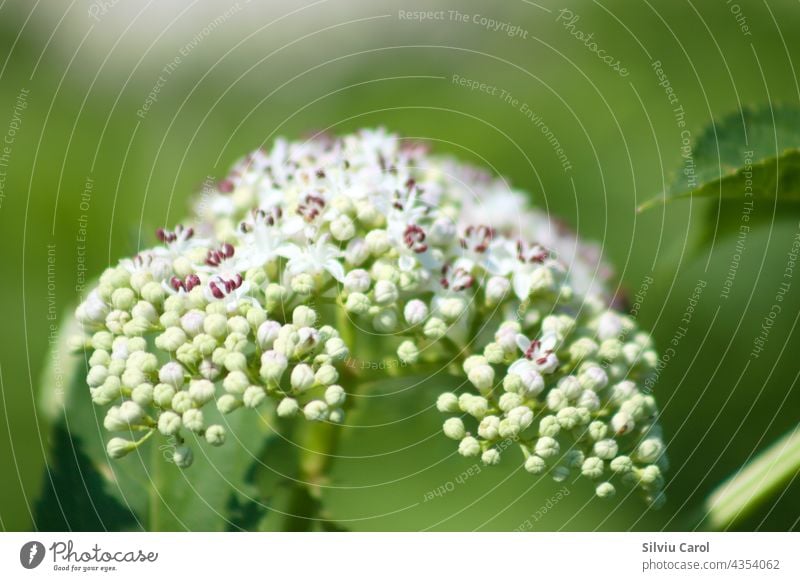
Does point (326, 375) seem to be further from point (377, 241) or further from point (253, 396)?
point (377, 241)

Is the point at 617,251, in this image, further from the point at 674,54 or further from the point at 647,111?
the point at 674,54

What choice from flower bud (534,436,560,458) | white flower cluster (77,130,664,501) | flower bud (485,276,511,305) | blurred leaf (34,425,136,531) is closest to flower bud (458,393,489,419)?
white flower cluster (77,130,664,501)

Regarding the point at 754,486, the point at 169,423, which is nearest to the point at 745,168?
the point at 754,486

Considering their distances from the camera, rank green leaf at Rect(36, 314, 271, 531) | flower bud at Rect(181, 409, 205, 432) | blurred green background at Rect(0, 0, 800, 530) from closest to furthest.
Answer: flower bud at Rect(181, 409, 205, 432) < green leaf at Rect(36, 314, 271, 531) < blurred green background at Rect(0, 0, 800, 530)

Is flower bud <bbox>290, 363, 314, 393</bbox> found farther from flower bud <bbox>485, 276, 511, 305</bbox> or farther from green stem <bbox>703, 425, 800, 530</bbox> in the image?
green stem <bbox>703, 425, 800, 530</bbox>


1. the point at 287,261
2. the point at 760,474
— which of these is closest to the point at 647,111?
the point at 760,474
